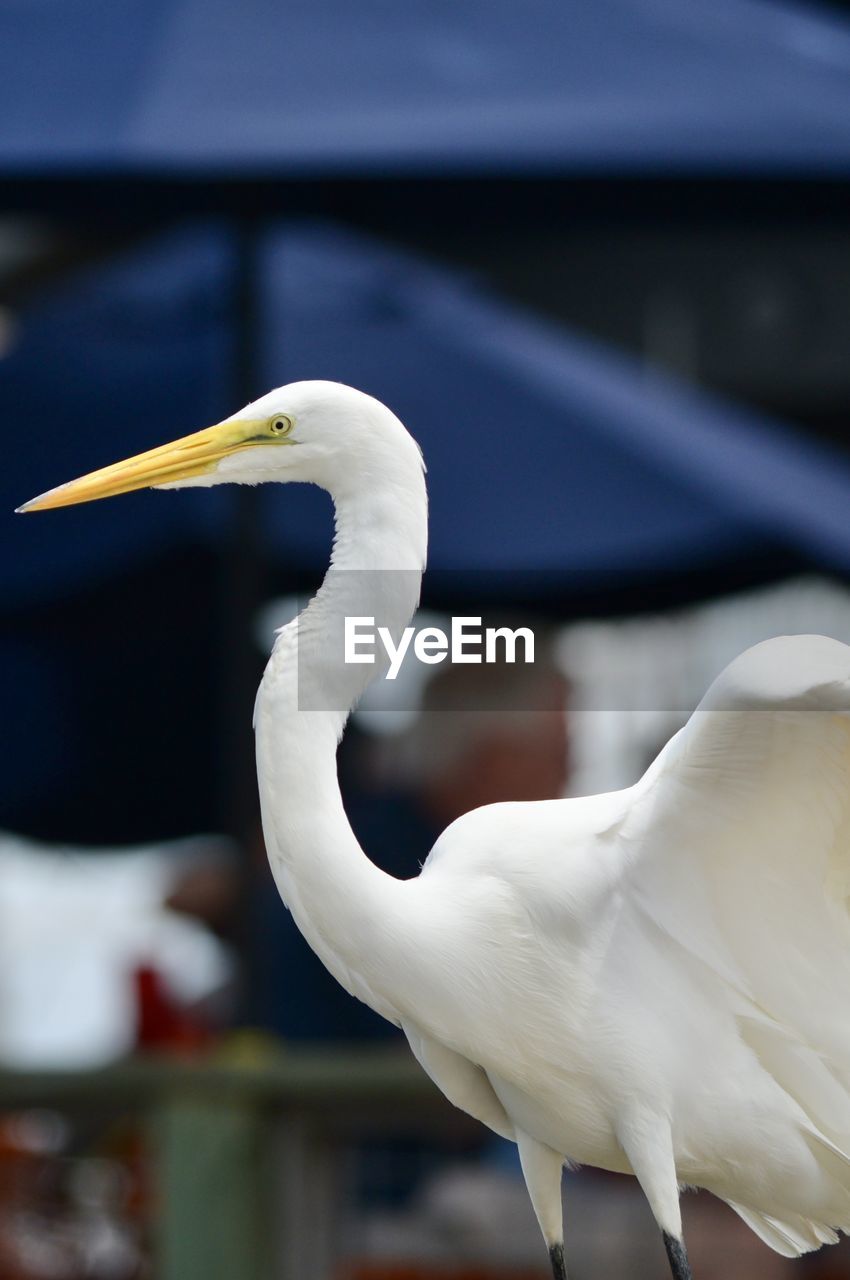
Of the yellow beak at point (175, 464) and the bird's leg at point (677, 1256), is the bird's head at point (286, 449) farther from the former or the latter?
the bird's leg at point (677, 1256)

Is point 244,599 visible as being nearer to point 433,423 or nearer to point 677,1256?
point 433,423

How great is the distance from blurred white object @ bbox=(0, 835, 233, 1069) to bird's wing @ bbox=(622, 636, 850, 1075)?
3.40m

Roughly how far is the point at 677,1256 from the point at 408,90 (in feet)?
7.34

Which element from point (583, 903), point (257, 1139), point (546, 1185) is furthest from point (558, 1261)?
point (257, 1139)

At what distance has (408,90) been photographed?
3.31 metres

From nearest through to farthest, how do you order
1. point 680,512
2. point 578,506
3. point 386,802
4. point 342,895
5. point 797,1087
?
point 342,895 < point 797,1087 < point 386,802 < point 680,512 < point 578,506

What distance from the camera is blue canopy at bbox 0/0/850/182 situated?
312cm

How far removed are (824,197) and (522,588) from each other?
118 cm

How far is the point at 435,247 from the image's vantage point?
4.25m

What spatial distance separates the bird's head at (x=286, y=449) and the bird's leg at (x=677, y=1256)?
59 centimetres

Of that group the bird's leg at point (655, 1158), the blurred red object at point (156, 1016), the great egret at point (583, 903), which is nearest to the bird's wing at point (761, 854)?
the great egret at point (583, 903)

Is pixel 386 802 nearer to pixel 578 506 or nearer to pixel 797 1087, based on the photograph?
pixel 578 506

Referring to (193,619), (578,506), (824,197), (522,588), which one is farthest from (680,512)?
(193,619)

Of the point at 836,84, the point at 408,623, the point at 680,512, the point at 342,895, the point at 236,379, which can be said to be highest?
the point at 836,84
